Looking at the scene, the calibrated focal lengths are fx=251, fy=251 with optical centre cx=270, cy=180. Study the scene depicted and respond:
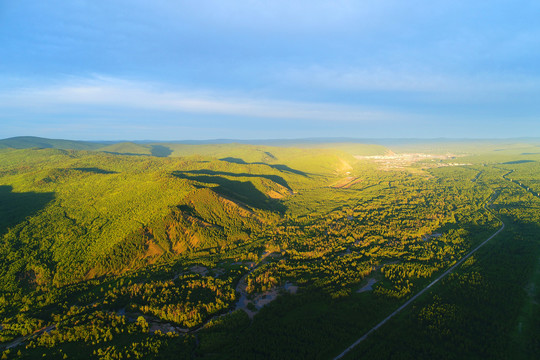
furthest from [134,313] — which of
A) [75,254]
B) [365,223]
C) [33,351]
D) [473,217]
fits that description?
[473,217]

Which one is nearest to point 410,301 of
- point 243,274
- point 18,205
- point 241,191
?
point 243,274

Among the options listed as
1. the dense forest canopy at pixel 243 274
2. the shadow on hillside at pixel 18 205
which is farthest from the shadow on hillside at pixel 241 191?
the shadow on hillside at pixel 18 205

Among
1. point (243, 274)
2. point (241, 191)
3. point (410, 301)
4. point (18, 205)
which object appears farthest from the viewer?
point (241, 191)

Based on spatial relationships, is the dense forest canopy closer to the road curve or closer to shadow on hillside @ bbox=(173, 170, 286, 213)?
the road curve

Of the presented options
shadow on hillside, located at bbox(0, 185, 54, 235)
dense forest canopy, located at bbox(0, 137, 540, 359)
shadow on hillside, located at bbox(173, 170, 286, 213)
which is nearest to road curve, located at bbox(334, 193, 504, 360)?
dense forest canopy, located at bbox(0, 137, 540, 359)

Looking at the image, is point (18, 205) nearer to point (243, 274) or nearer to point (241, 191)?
point (241, 191)

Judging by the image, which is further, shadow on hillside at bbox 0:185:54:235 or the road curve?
shadow on hillside at bbox 0:185:54:235
